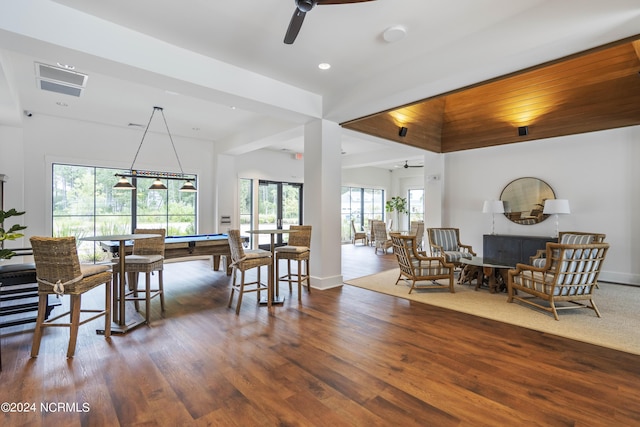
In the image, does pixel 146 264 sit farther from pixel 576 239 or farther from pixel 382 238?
pixel 382 238

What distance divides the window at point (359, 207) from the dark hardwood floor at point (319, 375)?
8805mm

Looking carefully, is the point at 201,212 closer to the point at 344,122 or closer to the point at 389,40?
the point at 344,122

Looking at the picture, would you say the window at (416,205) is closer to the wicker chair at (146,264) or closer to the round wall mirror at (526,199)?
the round wall mirror at (526,199)

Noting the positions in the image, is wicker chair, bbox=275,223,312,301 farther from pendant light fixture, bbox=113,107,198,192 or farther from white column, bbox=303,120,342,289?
pendant light fixture, bbox=113,107,198,192

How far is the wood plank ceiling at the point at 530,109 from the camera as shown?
4848mm

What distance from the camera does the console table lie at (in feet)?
19.9

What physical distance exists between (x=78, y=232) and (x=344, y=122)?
5.89m

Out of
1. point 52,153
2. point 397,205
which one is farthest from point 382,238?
point 52,153

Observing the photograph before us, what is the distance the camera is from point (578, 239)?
16.3 feet

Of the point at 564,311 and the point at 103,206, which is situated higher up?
the point at 103,206

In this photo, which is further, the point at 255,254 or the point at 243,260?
the point at 255,254

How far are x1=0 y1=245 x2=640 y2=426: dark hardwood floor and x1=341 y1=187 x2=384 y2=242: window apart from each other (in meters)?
8.80

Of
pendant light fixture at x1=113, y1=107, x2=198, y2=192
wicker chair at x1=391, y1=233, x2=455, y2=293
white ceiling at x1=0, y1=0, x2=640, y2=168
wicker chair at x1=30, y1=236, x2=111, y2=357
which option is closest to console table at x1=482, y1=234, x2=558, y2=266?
wicker chair at x1=391, y1=233, x2=455, y2=293

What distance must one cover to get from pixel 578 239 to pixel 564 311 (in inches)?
69.5
